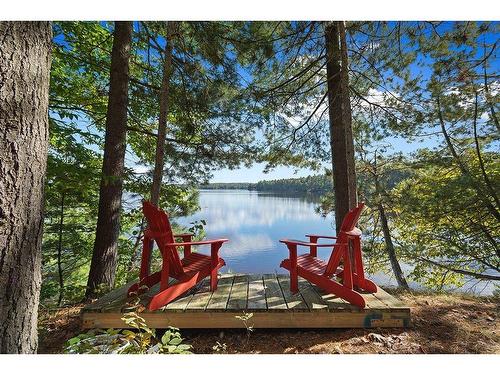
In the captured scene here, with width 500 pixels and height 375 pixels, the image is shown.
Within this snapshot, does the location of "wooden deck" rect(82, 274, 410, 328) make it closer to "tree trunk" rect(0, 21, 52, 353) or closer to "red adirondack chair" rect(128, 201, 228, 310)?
"red adirondack chair" rect(128, 201, 228, 310)

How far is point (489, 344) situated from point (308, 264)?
1432 mm

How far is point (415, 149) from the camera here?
18.8 feet

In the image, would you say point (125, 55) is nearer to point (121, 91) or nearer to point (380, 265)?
point (121, 91)

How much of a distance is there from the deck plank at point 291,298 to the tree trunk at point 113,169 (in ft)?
7.26

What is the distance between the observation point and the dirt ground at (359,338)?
6.37 ft

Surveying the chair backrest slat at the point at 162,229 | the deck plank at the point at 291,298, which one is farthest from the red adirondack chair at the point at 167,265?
the deck plank at the point at 291,298

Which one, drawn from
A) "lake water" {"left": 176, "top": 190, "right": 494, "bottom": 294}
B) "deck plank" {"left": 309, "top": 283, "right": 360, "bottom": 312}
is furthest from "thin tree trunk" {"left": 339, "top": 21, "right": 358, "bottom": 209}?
"lake water" {"left": 176, "top": 190, "right": 494, "bottom": 294}

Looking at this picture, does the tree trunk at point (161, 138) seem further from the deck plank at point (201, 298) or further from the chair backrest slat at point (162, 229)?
the deck plank at point (201, 298)

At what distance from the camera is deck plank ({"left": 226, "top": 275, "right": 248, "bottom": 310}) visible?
7.36 ft

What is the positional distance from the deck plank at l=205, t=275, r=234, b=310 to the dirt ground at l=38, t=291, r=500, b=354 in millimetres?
217

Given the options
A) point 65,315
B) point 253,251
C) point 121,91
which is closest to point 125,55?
point 121,91

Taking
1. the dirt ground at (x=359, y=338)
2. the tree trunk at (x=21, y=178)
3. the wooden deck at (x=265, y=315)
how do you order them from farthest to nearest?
the wooden deck at (x=265, y=315) → the dirt ground at (x=359, y=338) → the tree trunk at (x=21, y=178)

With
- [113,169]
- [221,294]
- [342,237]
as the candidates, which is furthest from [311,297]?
[113,169]

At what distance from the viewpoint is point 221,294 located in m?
2.55
